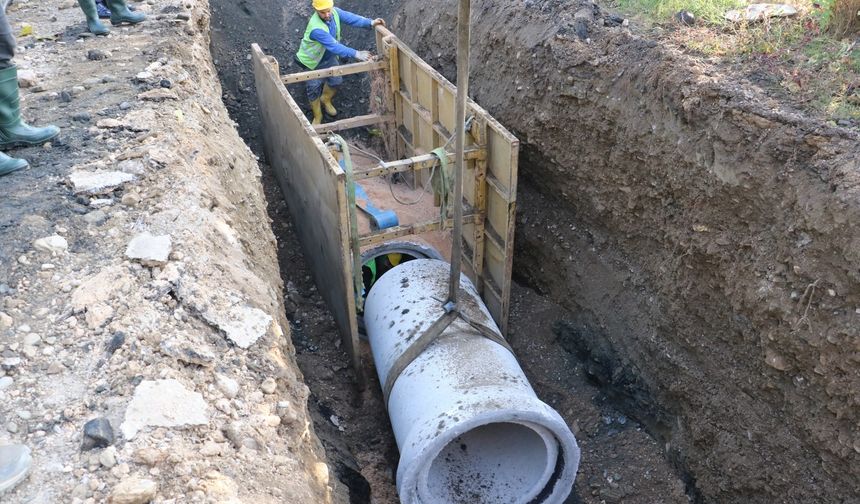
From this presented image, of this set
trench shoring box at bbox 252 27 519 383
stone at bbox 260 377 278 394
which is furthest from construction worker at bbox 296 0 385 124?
stone at bbox 260 377 278 394

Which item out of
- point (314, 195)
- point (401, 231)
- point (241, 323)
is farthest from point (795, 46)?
point (241, 323)

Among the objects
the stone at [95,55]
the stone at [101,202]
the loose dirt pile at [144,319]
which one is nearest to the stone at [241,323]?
the loose dirt pile at [144,319]

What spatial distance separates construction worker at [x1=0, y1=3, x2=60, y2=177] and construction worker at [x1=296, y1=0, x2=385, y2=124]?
4.23 metres

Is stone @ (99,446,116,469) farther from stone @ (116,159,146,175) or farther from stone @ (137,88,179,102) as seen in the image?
stone @ (137,88,179,102)

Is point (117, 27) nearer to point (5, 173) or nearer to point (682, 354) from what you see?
point (5, 173)

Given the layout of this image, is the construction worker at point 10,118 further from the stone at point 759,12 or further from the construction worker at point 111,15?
the stone at point 759,12

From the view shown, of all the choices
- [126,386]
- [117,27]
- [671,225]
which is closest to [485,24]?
[671,225]

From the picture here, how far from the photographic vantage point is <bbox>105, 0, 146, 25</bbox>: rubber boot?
6395 mm

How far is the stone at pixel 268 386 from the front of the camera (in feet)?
9.47

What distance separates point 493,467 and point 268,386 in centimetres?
236

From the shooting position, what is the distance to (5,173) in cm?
384

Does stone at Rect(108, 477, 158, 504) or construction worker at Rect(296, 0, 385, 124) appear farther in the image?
construction worker at Rect(296, 0, 385, 124)

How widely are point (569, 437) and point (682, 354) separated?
44.0 inches

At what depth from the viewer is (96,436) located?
2.31 m
